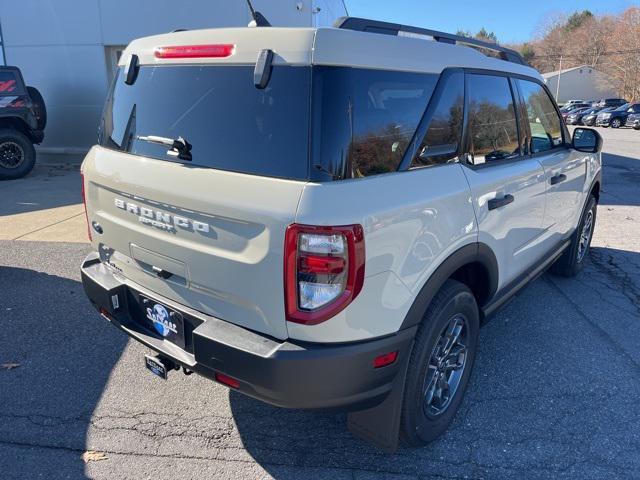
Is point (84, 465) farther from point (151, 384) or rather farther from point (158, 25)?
point (158, 25)

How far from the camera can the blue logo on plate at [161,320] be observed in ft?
7.91

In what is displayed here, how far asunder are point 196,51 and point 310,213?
1.04 m

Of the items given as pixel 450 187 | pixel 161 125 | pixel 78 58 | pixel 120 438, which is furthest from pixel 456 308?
pixel 78 58

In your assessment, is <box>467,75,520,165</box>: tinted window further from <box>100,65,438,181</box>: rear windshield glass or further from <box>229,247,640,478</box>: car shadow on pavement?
<box>229,247,640,478</box>: car shadow on pavement

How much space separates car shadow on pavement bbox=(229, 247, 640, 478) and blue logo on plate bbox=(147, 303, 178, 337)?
2.49 feet

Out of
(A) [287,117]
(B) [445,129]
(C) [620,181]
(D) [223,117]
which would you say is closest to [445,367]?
(B) [445,129]

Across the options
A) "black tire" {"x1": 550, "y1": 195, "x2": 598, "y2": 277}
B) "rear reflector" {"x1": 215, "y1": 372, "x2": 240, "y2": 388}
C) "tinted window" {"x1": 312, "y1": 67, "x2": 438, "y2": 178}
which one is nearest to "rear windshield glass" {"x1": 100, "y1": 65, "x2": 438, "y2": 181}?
"tinted window" {"x1": 312, "y1": 67, "x2": 438, "y2": 178}

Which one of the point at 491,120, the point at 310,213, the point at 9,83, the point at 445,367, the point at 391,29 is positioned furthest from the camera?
the point at 9,83

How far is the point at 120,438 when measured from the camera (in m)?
2.69

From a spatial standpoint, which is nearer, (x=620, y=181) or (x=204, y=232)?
(x=204, y=232)

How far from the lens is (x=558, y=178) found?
12.1 ft

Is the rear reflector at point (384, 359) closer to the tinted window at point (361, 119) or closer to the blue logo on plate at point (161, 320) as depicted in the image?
the tinted window at point (361, 119)

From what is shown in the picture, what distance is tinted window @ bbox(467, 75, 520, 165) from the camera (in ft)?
9.00

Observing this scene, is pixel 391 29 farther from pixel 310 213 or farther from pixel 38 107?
pixel 38 107
